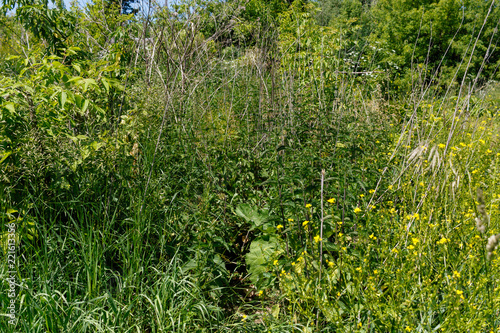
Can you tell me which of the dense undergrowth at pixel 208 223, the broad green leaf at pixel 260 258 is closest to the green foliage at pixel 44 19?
the dense undergrowth at pixel 208 223

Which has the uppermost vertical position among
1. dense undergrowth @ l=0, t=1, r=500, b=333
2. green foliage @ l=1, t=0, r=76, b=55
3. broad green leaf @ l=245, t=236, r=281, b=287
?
green foliage @ l=1, t=0, r=76, b=55

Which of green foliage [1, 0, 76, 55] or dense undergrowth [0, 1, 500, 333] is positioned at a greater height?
green foliage [1, 0, 76, 55]

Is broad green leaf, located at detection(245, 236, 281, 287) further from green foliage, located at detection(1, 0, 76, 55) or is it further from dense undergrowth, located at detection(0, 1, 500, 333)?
green foliage, located at detection(1, 0, 76, 55)

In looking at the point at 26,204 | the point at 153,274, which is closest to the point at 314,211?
the point at 153,274

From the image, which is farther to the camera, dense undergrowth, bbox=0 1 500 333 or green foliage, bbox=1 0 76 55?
green foliage, bbox=1 0 76 55

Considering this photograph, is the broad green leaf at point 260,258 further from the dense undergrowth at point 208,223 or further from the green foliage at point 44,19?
the green foliage at point 44,19

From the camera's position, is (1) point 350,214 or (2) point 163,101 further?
(2) point 163,101

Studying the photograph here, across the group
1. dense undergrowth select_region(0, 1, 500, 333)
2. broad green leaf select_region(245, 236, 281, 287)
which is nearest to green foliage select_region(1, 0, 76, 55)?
dense undergrowth select_region(0, 1, 500, 333)

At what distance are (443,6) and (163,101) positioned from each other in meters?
13.9

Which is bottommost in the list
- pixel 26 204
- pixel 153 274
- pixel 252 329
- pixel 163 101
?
pixel 252 329

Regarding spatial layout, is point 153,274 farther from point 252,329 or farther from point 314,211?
point 314,211

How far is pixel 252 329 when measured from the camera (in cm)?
188

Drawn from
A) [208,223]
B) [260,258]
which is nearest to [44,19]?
[208,223]

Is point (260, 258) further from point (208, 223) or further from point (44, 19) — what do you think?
point (44, 19)
